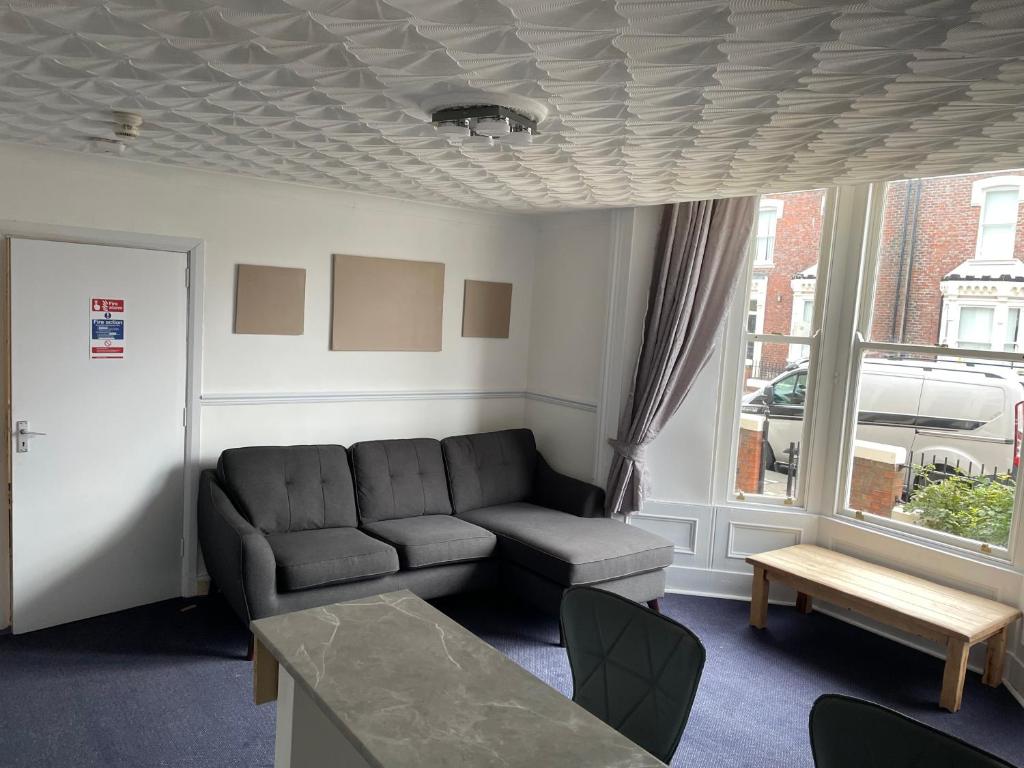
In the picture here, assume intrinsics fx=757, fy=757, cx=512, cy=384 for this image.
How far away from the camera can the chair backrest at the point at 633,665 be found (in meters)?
1.92

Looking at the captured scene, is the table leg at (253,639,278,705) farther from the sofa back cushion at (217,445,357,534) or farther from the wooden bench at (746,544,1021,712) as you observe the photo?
the wooden bench at (746,544,1021,712)

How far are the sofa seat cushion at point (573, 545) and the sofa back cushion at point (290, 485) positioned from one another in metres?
0.76

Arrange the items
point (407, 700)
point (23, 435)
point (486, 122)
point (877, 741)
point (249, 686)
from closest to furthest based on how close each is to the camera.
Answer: point (877, 741), point (407, 700), point (486, 122), point (249, 686), point (23, 435)

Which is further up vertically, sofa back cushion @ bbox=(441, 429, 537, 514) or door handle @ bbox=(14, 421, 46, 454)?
door handle @ bbox=(14, 421, 46, 454)

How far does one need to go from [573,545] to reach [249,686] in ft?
5.47

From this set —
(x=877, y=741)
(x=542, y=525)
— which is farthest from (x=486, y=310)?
(x=877, y=741)

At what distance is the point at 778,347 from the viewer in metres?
4.52

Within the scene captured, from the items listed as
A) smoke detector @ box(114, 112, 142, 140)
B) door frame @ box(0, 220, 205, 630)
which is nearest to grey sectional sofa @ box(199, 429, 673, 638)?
door frame @ box(0, 220, 205, 630)

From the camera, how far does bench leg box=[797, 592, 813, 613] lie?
14.5ft

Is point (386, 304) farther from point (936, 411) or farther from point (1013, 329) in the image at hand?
point (1013, 329)

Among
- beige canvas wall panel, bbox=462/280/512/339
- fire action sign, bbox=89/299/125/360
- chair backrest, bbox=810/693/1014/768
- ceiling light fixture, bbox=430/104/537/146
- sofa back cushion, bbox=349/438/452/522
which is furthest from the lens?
beige canvas wall panel, bbox=462/280/512/339

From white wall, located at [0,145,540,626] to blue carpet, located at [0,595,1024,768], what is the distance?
708mm

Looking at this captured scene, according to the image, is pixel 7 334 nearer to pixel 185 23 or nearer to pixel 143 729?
pixel 143 729

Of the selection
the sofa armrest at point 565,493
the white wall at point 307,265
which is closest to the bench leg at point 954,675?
the sofa armrest at point 565,493
